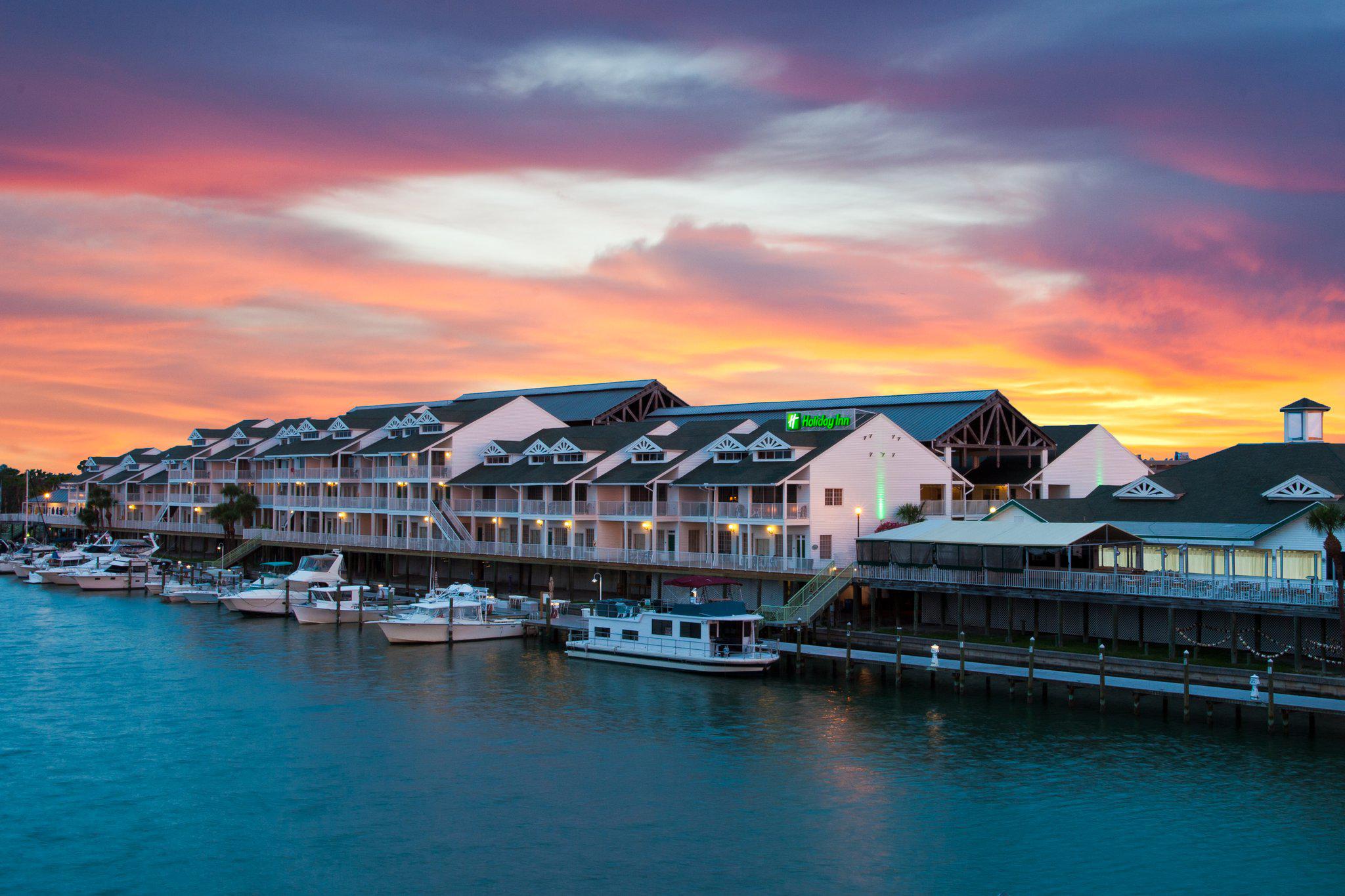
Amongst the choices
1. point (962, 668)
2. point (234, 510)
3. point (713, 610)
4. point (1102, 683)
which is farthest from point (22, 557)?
point (1102, 683)

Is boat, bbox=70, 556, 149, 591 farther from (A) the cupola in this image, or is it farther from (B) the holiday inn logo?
(A) the cupola

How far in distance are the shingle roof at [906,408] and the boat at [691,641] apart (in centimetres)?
2471

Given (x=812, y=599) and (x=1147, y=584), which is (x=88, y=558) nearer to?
(x=812, y=599)

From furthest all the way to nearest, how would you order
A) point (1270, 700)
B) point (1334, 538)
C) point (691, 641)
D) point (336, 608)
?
point (336, 608) → point (691, 641) → point (1334, 538) → point (1270, 700)

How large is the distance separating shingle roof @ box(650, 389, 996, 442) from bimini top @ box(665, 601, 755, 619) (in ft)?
78.0

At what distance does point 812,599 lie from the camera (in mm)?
62469

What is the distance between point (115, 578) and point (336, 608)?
37.4m

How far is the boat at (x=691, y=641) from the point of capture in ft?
191

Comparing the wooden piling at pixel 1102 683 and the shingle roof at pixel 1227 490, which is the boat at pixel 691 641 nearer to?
the wooden piling at pixel 1102 683

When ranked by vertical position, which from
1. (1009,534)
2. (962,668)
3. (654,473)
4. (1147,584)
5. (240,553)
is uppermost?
(654,473)

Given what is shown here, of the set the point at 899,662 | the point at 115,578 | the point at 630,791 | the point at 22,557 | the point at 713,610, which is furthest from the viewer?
the point at 22,557

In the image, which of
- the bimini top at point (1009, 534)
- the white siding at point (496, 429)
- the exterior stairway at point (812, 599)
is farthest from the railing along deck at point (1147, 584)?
the white siding at point (496, 429)

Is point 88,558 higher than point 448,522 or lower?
lower

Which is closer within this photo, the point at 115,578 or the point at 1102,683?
the point at 1102,683
